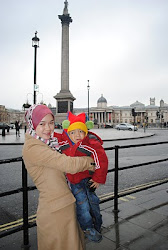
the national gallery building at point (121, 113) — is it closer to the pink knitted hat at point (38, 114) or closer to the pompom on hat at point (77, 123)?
the pompom on hat at point (77, 123)

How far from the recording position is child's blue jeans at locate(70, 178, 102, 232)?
85.1 inches

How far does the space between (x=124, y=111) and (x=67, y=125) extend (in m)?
150

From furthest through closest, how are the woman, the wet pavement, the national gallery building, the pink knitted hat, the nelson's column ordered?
the national gallery building → the nelson's column → the wet pavement → the pink knitted hat → the woman

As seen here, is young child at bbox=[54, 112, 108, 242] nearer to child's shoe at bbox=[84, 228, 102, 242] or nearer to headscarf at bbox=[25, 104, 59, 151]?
child's shoe at bbox=[84, 228, 102, 242]

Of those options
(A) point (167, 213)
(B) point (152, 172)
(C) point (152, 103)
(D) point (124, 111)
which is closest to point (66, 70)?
(B) point (152, 172)

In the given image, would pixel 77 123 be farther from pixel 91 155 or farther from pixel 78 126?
pixel 91 155

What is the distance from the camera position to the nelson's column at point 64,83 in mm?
39250

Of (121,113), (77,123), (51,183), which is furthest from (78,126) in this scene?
(121,113)

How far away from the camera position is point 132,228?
3.36 metres

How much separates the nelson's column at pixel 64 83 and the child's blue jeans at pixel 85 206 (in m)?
37.0

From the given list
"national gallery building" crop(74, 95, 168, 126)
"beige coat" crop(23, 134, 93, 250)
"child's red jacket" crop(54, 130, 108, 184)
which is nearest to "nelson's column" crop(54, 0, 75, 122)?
"child's red jacket" crop(54, 130, 108, 184)

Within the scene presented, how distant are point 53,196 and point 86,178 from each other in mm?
421

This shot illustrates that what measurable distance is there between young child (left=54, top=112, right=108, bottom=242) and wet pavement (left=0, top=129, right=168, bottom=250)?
2.99ft

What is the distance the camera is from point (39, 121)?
6.69 ft
